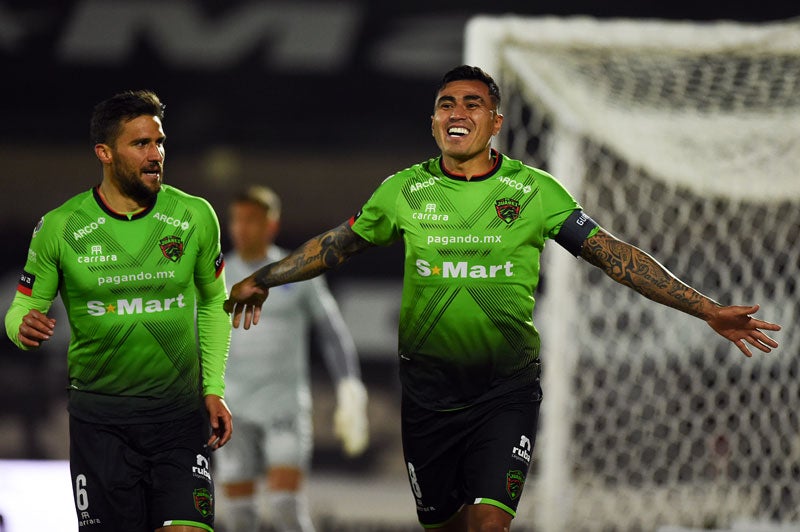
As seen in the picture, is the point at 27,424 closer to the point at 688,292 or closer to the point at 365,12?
the point at 365,12

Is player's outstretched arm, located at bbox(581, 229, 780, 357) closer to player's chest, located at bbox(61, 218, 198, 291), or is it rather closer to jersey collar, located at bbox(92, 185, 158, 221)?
player's chest, located at bbox(61, 218, 198, 291)

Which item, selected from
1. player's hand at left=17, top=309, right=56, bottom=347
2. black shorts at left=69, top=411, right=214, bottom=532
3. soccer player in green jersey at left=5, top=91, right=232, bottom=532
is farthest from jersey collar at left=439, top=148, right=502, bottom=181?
player's hand at left=17, top=309, right=56, bottom=347

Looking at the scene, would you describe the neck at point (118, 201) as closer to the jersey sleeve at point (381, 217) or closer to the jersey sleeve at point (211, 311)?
the jersey sleeve at point (211, 311)

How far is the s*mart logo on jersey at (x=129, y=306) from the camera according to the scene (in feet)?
12.7

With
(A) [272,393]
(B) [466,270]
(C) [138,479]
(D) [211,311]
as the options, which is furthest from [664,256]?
(C) [138,479]

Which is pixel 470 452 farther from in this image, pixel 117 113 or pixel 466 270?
pixel 117 113

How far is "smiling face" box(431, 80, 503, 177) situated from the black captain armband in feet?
1.30

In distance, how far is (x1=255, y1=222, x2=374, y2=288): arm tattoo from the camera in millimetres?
4215

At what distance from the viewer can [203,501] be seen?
12.6 feet

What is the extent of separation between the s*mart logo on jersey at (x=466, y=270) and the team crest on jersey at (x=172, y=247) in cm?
81

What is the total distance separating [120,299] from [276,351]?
270 cm

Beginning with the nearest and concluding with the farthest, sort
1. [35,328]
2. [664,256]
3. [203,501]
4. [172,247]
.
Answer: [35,328] < [203,501] < [172,247] < [664,256]

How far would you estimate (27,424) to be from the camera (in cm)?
925

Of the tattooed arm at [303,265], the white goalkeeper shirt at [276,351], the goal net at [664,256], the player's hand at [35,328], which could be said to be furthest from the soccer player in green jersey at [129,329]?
the goal net at [664,256]
